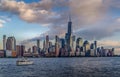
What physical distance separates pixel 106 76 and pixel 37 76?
26.6 meters

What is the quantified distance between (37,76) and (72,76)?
13.6 meters

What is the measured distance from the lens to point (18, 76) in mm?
116188

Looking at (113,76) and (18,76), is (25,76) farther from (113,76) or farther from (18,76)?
(113,76)

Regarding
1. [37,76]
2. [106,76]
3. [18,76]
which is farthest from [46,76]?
[106,76]

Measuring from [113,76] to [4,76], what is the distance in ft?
141

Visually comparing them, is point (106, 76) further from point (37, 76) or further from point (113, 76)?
point (37, 76)

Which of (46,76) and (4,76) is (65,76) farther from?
(4,76)

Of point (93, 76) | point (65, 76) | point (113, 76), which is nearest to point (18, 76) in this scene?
point (65, 76)

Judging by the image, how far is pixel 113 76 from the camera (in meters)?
114

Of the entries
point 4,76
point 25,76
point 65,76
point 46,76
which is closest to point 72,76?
point 65,76

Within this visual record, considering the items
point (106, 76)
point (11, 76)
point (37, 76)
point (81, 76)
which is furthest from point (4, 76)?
point (106, 76)

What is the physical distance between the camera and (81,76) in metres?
112

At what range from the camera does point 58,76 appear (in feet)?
368

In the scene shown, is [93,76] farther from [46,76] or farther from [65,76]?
[46,76]
